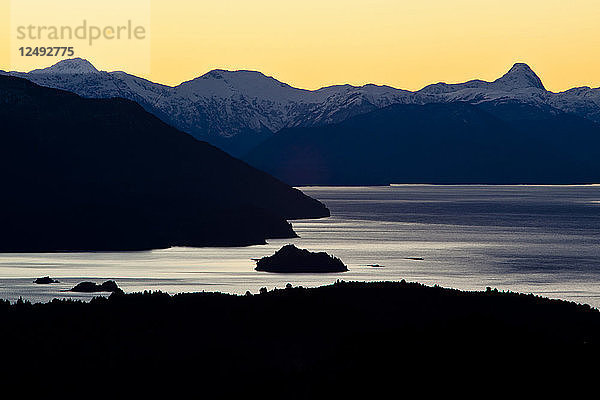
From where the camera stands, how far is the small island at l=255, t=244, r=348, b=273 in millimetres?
193375

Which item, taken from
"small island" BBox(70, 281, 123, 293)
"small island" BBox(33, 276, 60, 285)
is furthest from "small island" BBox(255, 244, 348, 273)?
"small island" BBox(70, 281, 123, 293)

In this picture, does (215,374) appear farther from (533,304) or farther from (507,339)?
(533,304)

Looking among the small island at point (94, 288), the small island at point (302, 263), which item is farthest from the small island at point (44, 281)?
the small island at point (302, 263)

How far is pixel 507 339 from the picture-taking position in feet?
274

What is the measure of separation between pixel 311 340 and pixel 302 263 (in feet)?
344

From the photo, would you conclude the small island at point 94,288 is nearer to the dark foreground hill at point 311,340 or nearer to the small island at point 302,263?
the small island at point 302,263

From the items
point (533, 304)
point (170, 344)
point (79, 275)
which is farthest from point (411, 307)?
point (79, 275)

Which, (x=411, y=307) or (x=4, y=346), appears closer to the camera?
(x=4, y=346)

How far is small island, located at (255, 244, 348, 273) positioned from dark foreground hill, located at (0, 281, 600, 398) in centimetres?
7187

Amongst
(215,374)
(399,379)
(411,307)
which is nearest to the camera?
(399,379)

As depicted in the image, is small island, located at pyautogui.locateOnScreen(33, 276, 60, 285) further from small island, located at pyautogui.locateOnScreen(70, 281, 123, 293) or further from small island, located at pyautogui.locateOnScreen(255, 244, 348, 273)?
small island, located at pyautogui.locateOnScreen(255, 244, 348, 273)

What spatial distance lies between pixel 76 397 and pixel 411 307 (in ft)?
127

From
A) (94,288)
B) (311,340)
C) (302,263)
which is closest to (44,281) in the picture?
(94,288)

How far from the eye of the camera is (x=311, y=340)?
9238cm
